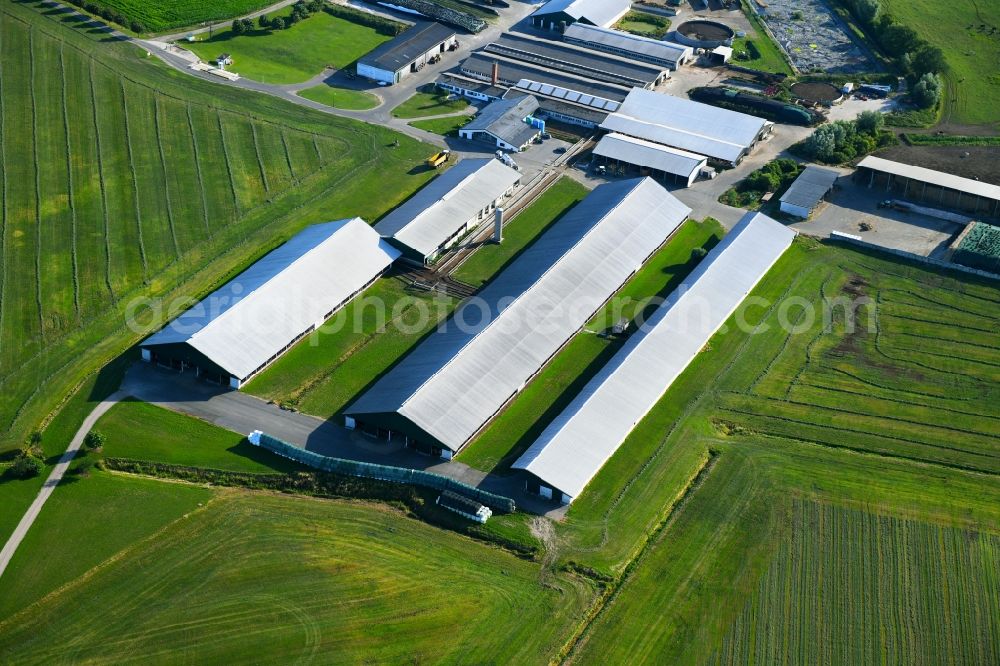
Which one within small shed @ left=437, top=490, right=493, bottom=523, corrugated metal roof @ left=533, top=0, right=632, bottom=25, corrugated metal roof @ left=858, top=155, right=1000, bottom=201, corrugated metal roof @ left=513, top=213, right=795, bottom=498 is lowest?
small shed @ left=437, top=490, right=493, bottom=523

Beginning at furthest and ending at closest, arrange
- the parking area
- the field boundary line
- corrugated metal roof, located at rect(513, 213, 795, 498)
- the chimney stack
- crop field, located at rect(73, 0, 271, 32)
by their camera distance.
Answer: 1. crop field, located at rect(73, 0, 271, 32)
2. the parking area
3. the chimney stack
4. the field boundary line
5. corrugated metal roof, located at rect(513, 213, 795, 498)

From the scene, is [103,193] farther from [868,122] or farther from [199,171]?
[868,122]

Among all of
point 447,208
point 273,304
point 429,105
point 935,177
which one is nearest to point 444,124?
point 429,105

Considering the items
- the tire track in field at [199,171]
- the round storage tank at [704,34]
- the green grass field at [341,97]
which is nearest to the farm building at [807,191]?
the round storage tank at [704,34]

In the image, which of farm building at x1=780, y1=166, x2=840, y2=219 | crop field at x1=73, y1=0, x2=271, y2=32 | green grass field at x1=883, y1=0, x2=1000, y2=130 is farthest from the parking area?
crop field at x1=73, y1=0, x2=271, y2=32

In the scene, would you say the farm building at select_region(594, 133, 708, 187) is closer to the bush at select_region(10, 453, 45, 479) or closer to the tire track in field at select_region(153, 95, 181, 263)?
the tire track in field at select_region(153, 95, 181, 263)

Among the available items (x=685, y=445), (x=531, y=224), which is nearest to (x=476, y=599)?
(x=685, y=445)

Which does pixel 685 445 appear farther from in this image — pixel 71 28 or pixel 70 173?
pixel 71 28

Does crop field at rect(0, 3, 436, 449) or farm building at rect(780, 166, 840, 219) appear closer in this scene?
crop field at rect(0, 3, 436, 449)
